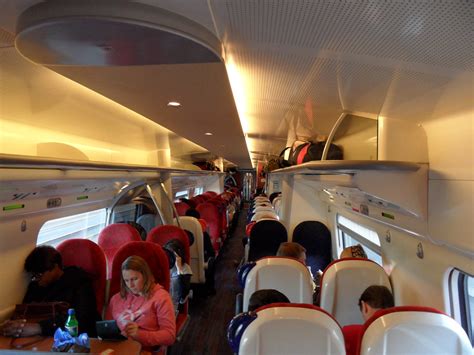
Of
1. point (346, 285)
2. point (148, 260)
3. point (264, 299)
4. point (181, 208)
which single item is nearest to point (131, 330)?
point (148, 260)

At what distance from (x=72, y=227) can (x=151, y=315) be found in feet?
7.61

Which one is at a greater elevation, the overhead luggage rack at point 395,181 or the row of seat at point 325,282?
the overhead luggage rack at point 395,181

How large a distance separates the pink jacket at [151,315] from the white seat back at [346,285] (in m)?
1.33

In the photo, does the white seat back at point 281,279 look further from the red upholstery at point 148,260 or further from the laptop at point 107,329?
the laptop at point 107,329

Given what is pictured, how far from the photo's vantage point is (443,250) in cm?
219

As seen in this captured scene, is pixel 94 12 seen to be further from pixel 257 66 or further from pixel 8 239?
pixel 8 239

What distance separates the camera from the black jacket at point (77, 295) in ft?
9.93

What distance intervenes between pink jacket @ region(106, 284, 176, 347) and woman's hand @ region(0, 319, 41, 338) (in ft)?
1.97

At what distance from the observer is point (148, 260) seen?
3295 millimetres

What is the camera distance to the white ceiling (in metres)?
1.00

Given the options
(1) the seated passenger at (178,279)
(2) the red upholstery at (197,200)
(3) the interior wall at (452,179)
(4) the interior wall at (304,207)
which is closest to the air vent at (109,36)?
(3) the interior wall at (452,179)

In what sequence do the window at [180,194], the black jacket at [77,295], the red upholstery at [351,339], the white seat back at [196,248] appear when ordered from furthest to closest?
the window at [180,194]
the white seat back at [196,248]
the black jacket at [77,295]
the red upholstery at [351,339]

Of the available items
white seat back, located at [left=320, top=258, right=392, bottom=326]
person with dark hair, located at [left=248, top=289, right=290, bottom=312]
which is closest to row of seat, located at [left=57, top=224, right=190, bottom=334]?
person with dark hair, located at [left=248, top=289, right=290, bottom=312]

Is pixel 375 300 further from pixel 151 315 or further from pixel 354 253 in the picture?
pixel 151 315
